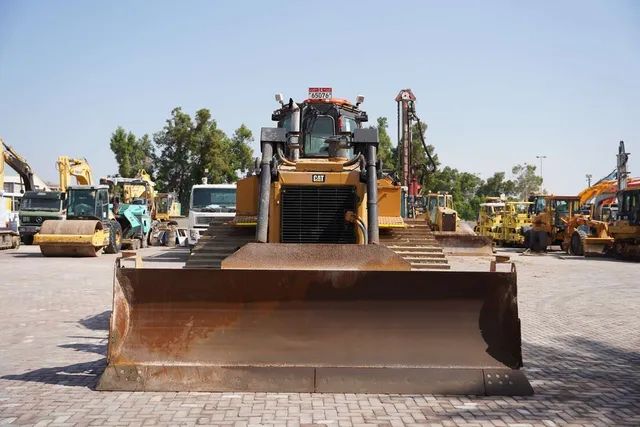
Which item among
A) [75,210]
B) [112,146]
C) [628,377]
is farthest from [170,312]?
[112,146]

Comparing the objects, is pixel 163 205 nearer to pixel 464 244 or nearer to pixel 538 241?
pixel 464 244

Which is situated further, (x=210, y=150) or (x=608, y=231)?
(x=210, y=150)

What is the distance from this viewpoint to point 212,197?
20.7 m

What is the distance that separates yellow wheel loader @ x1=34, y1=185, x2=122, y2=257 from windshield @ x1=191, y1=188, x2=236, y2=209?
408 centimetres

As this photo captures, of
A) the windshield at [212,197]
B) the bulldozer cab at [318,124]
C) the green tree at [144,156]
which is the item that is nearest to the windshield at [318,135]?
the bulldozer cab at [318,124]

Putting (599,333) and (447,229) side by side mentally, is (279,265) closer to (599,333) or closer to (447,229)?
(599,333)

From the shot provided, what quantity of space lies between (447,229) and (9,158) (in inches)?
841

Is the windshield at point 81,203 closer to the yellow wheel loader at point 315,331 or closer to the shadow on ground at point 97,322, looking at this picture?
the shadow on ground at point 97,322

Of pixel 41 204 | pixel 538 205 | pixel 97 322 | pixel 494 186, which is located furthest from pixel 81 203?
pixel 494 186

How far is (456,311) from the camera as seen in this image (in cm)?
576

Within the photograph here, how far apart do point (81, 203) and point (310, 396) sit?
66.1ft

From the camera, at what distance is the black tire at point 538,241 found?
27.4m

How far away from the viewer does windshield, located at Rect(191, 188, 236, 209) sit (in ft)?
67.5

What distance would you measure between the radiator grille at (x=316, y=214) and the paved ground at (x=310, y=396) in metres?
2.39
